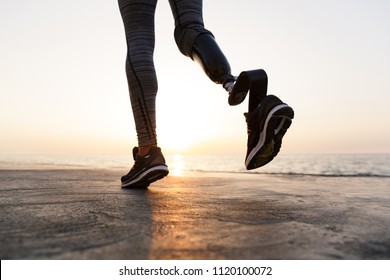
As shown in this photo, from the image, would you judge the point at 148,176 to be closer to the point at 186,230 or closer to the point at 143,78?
the point at 143,78

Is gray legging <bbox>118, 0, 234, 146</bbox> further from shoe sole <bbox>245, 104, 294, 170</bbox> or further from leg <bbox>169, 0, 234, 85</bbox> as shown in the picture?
shoe sole <bbox>245, 104, 294, 170</bbox>

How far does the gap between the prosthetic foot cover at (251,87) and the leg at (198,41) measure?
12 centimetres

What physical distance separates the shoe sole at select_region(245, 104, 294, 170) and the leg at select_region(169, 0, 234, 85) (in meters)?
0.38

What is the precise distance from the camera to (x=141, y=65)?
7.00ft

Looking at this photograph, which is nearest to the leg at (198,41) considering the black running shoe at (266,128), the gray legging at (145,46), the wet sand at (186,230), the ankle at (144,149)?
the gray legging at (145,46)

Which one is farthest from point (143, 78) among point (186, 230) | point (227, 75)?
point (186, 230)

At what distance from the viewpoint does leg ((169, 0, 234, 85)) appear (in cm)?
191

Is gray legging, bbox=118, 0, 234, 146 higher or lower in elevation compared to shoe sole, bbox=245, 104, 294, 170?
higher

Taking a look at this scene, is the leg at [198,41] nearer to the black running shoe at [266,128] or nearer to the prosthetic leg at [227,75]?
the prosthetic leg at [227,75]

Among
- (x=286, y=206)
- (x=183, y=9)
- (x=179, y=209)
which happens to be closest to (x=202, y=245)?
(x=179, y=209)

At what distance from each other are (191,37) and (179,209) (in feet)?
3.36

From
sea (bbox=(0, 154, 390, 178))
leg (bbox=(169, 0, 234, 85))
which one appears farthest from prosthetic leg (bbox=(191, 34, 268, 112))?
sea (bbox=(0, 154, 390, 178))

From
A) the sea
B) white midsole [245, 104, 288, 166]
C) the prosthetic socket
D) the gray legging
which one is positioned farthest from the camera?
the sea

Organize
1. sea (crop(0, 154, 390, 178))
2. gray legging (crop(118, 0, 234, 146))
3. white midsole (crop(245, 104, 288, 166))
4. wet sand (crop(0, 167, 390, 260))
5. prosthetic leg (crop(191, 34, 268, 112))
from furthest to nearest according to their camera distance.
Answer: sea (crop(0, 154, 390, 178)) < gray legging (crop(118, 0, 234, 146)) < prosthetic leg (crop(191, 34, 268, 112)) < white midsole (crop(245, 104, 288, 166)) < wet sand (crop(0, 167, 390, 260))
